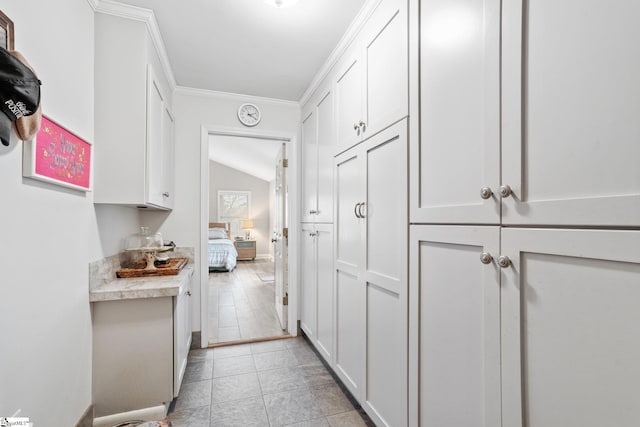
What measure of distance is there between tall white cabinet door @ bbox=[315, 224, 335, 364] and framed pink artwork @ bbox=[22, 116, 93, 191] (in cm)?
151

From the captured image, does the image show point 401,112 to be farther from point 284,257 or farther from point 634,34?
point 284,257

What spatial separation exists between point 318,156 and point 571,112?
1921mm

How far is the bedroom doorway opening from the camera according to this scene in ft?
10.5

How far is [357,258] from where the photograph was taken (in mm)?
1812

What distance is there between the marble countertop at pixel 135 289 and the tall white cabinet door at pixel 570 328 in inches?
67.4

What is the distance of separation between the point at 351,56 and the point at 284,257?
2065 millimetres

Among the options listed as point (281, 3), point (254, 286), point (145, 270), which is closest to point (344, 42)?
point (281, 3)

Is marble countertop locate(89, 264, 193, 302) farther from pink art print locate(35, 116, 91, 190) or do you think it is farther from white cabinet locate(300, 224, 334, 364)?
white cabinet locate(300, 224, 334, 364)

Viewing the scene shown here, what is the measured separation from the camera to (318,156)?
2.52 meters

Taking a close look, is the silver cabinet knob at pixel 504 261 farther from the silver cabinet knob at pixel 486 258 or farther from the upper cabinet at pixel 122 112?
the upper cabinet at pixel 122 112

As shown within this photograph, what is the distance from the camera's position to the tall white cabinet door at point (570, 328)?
629 millimetres

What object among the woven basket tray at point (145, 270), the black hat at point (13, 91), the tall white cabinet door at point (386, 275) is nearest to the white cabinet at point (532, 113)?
the tall white cabinet door at point (386, 275)

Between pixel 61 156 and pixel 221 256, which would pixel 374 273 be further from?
pixel 221 256

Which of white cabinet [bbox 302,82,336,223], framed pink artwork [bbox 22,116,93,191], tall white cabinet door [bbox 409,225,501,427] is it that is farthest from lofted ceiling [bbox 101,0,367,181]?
tall white cabinet door [bbox 409,225,501,427]
